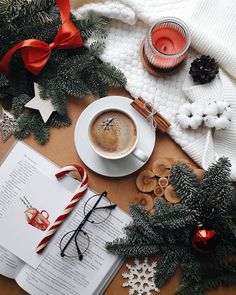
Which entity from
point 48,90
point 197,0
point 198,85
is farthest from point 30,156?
point 197,0

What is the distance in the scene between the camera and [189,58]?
110 centimetres

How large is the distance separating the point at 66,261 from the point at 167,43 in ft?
2.22

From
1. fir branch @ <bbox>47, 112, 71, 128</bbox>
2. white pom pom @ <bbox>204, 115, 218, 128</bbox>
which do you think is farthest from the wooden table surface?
white pom pom @ <bbox>204, 115, 218, 128</bbox>

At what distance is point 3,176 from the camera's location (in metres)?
1.09

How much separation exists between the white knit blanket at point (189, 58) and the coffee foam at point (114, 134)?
9cm

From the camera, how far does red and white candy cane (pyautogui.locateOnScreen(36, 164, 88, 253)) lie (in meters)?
1.04

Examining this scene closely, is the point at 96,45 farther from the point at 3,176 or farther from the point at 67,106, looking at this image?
the point at 3,176

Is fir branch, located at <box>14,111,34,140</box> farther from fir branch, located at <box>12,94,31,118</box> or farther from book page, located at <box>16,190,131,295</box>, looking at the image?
book page, located at <box>16,190,131,295</box>

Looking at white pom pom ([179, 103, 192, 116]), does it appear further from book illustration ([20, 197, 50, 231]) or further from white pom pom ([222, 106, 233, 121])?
book illustration ([20, 197, 50, 231])

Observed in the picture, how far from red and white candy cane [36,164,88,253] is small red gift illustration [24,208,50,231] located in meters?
0.03

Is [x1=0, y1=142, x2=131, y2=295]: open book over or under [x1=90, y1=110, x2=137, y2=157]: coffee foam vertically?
under

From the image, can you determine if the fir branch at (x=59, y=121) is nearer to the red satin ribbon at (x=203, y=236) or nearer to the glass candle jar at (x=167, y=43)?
the glass candle jar at (x=167, y=43)

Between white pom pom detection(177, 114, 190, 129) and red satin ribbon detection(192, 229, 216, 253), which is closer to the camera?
Answer: red satin ribbon detection(192, 229, 216, 253)

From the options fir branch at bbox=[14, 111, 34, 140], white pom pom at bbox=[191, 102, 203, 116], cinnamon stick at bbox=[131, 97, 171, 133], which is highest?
white pom pom at bbox=[191, 102, 203, 116]
